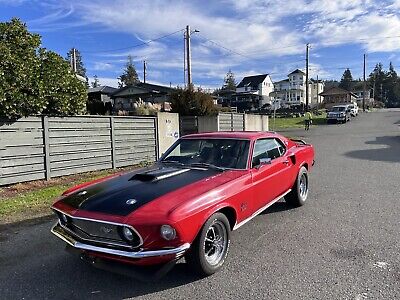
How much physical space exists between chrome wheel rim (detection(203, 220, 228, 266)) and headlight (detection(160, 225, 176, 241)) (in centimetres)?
57

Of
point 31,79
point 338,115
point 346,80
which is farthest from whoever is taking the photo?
point 346,80

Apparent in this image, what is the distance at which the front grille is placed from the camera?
10.4 feet

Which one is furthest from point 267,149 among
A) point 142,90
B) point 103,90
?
point 103,90

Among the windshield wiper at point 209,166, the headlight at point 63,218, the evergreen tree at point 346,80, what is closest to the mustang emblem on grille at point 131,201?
the headlight at point 63,218

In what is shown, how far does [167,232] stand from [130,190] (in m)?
0.81

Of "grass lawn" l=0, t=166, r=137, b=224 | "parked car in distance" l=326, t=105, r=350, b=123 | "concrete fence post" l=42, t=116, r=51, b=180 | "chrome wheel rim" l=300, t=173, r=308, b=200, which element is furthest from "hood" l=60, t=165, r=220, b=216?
"parked car in distance" l=326, t=105, r=350, b=123

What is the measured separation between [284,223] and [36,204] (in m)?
4.75

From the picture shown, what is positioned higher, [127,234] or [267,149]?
[267,149]

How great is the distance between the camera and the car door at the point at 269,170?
4.70 meters

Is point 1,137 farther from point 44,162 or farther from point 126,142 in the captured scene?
point 126,142

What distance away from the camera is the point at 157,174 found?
4.24m

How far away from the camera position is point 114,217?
10.5 feet

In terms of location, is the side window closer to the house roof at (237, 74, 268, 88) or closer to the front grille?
the front grille

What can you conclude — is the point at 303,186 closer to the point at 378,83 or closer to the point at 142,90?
the point at 142,90
